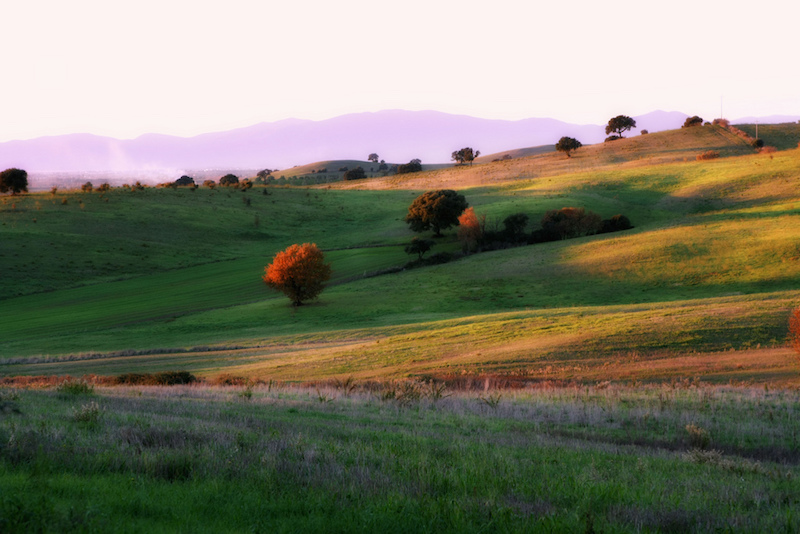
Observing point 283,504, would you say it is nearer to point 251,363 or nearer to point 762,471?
point 762,471

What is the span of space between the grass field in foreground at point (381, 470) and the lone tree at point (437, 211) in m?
66.3

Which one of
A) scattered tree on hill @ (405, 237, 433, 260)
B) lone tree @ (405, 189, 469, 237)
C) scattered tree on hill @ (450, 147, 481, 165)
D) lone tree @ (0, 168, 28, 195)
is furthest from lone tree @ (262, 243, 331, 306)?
scattered tree on hill @ (450, 147, 481, 165)

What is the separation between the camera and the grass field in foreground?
17.9 ft

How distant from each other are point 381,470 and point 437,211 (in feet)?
238

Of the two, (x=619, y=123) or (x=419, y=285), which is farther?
(x=619, y=123)

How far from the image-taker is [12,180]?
309ft

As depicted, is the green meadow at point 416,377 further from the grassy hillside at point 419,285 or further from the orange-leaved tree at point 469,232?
the orange-leaved tree at point 469,232

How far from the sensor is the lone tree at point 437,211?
7900cm

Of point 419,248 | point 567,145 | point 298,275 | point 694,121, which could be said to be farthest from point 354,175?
point 298,275

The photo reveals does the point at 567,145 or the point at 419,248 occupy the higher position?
the point at 567,145

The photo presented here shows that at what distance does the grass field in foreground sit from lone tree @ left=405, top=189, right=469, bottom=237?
217 feet

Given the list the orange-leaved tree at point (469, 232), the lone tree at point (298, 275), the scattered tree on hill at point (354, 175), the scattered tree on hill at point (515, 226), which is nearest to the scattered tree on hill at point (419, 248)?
the orange-leaved tree at point (469, 232)

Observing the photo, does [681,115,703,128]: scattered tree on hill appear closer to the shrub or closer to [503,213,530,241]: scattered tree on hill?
the shrub

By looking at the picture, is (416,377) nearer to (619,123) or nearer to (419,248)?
(419,248)
